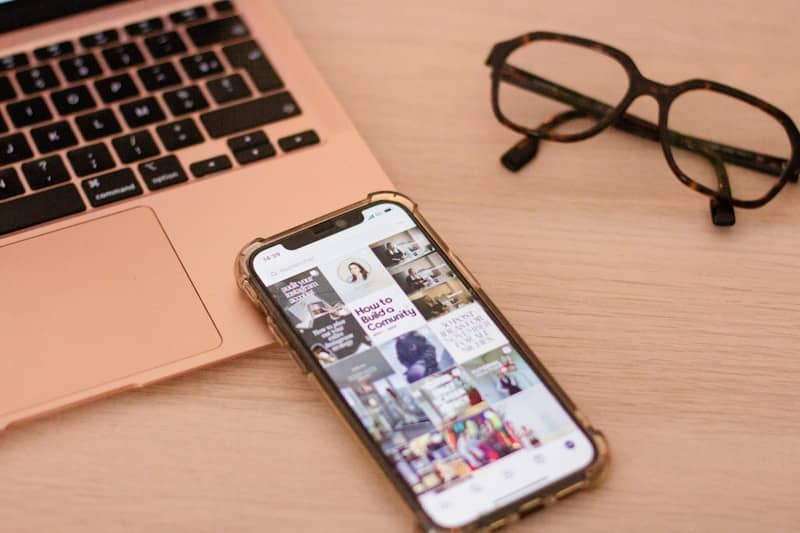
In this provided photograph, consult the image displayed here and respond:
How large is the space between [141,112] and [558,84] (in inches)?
10.9

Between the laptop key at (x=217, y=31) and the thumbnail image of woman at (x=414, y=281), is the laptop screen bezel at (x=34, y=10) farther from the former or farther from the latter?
the thumbnail image of woman at (x=414, y=281)

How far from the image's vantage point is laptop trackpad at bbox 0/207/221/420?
19.8 inches

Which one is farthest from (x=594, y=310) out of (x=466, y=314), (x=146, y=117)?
(x=146, y=117)

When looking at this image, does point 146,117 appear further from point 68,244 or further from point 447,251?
point 447,251

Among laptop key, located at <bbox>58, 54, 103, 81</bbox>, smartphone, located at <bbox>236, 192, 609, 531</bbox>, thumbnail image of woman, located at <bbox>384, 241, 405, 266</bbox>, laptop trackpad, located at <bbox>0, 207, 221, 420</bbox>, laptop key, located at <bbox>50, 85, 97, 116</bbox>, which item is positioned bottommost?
smartphone, located at <bbox>236, 192, 609, 531</bbox>

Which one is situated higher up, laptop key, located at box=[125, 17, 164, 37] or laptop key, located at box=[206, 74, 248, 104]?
laptop key, located at box=[125, 17, 164, 37]

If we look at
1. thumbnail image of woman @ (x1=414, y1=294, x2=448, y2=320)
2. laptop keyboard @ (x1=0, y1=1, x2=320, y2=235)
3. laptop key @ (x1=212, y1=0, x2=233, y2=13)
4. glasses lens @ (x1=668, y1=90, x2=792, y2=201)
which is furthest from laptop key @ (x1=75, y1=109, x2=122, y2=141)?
glasses lens @ (x1=668, y1=90, x2=792, y2=201)

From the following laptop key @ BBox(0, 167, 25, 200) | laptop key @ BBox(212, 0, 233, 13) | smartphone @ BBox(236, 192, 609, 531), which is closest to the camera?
smartphone @ BBox(236, 192, 609, 531)

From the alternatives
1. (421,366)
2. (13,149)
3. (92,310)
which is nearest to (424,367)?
(421,366)

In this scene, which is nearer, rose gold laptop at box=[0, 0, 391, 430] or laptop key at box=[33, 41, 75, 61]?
rose gold laptop at box=[0, 0, 391, 430]

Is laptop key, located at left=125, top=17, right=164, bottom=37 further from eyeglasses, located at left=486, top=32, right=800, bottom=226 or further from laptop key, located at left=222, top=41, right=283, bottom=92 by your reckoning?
eyeglasses, located at left=486, top=32, right=800, bottom=226

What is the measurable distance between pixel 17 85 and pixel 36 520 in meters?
0.28

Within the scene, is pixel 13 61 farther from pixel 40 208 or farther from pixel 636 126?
pixel 636 126

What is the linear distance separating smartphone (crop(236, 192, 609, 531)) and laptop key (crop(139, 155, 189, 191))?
0.27ft
